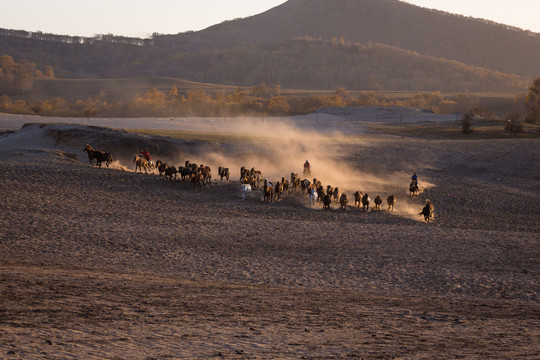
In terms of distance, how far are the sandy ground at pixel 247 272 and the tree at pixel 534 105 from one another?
4659 cm

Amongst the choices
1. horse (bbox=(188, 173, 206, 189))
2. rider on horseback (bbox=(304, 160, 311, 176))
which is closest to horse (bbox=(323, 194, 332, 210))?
horse (bbox=(188, 173, 206, 189))

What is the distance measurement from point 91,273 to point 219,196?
13966 mm

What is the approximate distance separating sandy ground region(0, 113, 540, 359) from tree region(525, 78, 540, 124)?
153 feet

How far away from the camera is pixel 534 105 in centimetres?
7538

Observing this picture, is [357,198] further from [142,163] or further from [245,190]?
[142,163]

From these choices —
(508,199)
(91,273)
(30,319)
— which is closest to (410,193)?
(508,199)

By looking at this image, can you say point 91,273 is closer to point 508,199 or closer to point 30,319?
point 30,319

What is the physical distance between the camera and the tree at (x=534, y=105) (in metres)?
74.0

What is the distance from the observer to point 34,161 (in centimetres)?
2905

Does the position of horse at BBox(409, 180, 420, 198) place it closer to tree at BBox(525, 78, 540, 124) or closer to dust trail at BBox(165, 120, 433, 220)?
dust trail at BBox(165, 120, 433, 220)

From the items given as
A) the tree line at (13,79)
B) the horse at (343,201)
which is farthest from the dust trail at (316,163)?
the tree line at (13,79)

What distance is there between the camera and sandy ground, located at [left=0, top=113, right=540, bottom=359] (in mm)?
8977

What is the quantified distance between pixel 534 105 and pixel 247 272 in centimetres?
7019

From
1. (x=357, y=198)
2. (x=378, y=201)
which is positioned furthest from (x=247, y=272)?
(x=357, y=198)
